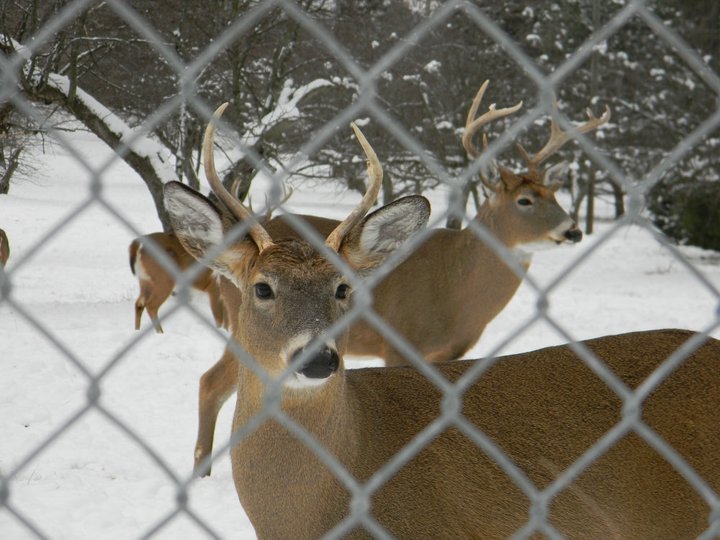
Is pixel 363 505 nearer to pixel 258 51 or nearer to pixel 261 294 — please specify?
pixel 261 294

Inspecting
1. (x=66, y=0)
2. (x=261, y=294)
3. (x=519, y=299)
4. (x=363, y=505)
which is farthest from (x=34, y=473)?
(x=519, y=299)

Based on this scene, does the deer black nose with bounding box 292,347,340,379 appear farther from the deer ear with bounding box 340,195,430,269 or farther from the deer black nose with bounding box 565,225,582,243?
the deer black nose with bounding box 565,225,582,243

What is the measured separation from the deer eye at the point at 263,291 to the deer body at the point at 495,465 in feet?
0.97

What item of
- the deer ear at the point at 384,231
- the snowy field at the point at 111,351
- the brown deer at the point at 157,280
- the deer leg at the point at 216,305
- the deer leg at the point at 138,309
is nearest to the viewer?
the deer ear at the point at 384,231

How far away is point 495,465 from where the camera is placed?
11.0 ft

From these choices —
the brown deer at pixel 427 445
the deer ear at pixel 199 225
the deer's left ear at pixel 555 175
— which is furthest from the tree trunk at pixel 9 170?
the brown deer at pixel 427 445

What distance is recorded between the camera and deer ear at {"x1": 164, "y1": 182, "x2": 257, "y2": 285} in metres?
2.88

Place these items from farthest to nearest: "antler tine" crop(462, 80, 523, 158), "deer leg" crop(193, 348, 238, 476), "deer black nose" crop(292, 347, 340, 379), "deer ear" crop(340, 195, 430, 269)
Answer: "antler tine" crop(462, 80, 523, 158)
"deer leg" crop(193, 348, 238, 476)
"deer ear" crop(340, 195, 430, 269)
"deer black nose" crop(292, 347, 340, 379)

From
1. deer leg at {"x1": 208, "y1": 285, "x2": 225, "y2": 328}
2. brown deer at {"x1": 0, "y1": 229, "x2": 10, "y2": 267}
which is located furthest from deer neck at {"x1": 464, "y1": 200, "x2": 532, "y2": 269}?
brown deer at {"x1": 0, "y1": 229, "x2": 10, "y2": 267}

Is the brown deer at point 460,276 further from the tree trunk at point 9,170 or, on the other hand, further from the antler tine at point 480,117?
the tree trunk at point 9,170

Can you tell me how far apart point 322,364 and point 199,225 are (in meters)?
0.70

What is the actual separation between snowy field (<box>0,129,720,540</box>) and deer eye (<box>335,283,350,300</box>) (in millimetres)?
776

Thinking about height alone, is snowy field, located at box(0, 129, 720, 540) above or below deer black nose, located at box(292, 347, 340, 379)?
below

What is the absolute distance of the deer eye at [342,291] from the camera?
10.9 feet
